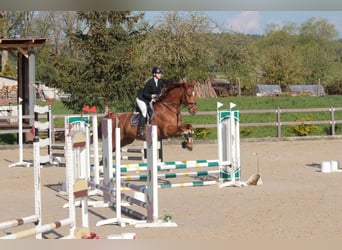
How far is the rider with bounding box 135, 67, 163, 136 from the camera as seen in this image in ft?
28.6

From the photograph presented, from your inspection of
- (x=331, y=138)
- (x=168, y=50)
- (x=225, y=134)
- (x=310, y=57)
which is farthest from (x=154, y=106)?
(x=310, y=57)

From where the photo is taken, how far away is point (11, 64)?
41.8m

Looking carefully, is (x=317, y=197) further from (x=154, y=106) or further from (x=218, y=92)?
(x=218, y=92)

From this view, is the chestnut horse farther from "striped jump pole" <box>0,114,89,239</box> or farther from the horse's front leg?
"striped jump pole" <box>0,114,89,239</box>

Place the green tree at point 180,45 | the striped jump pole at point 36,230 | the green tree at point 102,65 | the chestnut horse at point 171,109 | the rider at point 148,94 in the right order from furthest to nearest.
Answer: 1. the green tree at point 180,45
2. the green tree at point 102,65
3. the chestnut horse at point 171,109
4. the rider at point 148,94
5. the striped jump pole at point 36,230

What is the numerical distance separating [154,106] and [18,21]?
83.8ft

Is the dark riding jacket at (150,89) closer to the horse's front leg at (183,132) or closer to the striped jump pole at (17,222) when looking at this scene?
the horse's front leg at (183,132)

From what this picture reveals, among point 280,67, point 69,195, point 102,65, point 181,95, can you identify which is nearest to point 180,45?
point 280,67

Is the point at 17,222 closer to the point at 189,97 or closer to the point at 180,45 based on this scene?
the point at 189,97

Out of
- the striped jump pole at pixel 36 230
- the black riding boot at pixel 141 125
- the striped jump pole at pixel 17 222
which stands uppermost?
the black riding boot at pixel 141 125

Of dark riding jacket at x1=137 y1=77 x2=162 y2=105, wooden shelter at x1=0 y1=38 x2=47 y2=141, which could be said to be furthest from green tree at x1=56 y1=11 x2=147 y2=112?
dark riding jacket at x1=137 y1=77 x2=162 y2=105

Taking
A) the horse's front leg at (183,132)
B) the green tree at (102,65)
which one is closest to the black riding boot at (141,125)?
the horse's front leg at (183,132)

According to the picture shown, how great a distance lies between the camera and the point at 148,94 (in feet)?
29.6

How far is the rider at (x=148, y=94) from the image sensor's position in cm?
872
